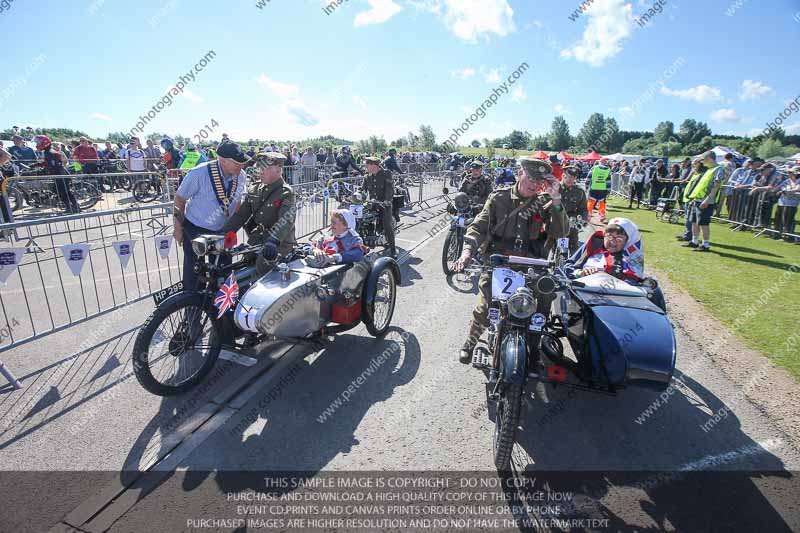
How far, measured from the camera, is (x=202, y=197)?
4309 mm

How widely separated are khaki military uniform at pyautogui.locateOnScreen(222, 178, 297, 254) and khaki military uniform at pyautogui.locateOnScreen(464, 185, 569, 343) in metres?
1.95

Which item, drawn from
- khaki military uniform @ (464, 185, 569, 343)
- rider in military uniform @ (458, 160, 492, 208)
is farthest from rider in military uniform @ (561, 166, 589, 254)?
khaki military uniform @ (464, 185, 569, 343)

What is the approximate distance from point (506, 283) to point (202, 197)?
10.6 feet

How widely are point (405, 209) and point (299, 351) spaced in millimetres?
11879

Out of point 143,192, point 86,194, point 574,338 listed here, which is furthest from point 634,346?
point 143,192

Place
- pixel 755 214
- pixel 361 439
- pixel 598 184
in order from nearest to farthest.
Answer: pixel 361 439 → pixel 598 184 → pixel 755 214

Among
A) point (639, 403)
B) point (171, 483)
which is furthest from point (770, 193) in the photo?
point (171, 483)

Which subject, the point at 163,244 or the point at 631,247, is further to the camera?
the point at 163,244

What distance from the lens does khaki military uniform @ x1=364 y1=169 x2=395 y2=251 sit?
8.29 m

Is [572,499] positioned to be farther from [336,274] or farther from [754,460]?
[336,274]

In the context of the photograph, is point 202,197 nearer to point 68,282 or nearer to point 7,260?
point 7,260

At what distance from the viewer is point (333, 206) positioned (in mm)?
12727

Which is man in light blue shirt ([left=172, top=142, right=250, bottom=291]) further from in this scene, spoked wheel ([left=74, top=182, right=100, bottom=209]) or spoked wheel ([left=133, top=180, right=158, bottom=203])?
spoked wheel ([left=133, top=180, right=158, bottom=203])

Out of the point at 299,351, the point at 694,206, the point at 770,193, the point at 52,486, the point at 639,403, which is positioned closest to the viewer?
the point at 52,486
